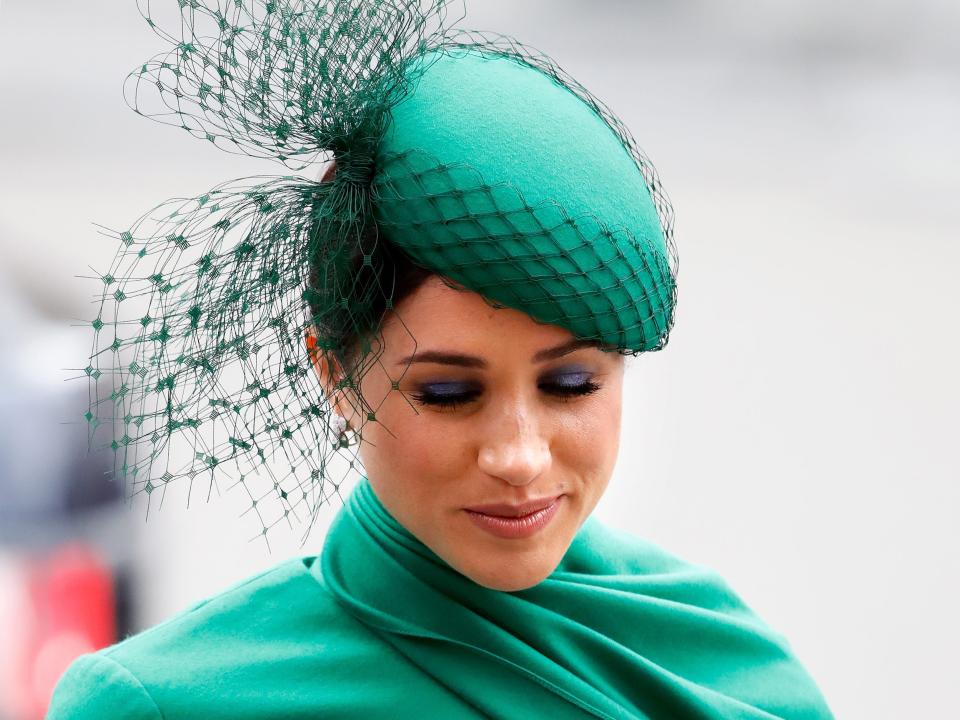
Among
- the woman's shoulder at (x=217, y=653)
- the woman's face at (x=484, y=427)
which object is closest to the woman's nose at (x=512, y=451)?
the woman's face at (x=484, y=427)

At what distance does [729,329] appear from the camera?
256 inches

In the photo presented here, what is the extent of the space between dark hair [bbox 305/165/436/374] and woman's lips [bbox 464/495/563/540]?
27cm

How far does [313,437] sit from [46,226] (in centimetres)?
565

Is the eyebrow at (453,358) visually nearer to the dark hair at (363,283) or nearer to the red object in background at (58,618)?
the dark hair at (363,283)

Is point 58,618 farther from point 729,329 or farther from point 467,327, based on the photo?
point 729,329

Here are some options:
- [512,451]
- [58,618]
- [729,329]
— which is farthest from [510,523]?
[729,329]

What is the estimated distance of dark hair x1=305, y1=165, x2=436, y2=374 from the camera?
66.3 inches

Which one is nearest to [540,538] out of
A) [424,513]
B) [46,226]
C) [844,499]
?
[424,513]

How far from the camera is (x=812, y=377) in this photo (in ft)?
20.2

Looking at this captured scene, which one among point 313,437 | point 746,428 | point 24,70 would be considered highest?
point 24,70

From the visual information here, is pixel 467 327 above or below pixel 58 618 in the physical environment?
above

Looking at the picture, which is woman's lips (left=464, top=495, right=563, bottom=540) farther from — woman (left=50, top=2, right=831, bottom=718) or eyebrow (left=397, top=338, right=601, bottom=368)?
eyebrow (left=397, top=338, right=601, bottom=368)

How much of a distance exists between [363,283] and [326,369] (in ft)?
0.50

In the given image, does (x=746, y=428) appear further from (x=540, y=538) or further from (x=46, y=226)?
(x=540, y=538)
